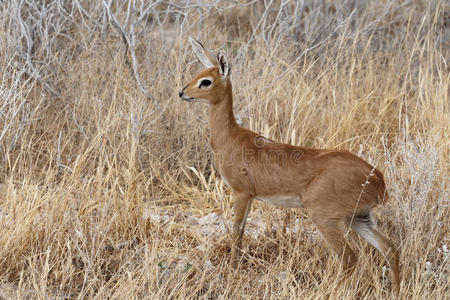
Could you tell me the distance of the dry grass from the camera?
12.7ft

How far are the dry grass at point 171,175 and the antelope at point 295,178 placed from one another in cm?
24

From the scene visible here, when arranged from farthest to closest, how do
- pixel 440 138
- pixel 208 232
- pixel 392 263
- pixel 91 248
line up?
1. pixel 440 138
2. pixel 208 232
3. pixel 91 248
4. pixel 392 263

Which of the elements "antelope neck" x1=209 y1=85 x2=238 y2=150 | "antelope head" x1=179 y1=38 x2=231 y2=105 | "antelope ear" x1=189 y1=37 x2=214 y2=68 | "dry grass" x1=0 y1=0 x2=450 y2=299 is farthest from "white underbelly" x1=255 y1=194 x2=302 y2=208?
"antelope ear" x1=189 y1=37 x2=214 y2=68


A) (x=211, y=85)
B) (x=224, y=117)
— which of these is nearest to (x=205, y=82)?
(x=211, y=85)

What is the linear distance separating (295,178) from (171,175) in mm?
1983

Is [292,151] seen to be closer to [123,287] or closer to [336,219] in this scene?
[336,219]

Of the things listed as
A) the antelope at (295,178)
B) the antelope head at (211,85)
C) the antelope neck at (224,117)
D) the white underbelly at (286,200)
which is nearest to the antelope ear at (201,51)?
the antelope at (295,178)

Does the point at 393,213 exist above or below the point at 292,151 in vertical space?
below

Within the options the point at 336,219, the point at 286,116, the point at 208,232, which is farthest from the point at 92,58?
the point at 336,219

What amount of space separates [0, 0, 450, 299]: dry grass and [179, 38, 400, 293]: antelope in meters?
0.24

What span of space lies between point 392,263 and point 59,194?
2106 mm

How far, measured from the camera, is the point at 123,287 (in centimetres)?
358

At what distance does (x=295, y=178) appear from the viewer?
374 centimetres

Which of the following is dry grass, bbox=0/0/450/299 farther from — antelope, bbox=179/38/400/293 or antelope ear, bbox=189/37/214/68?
antelope ear, bbox=189/37/214/68
